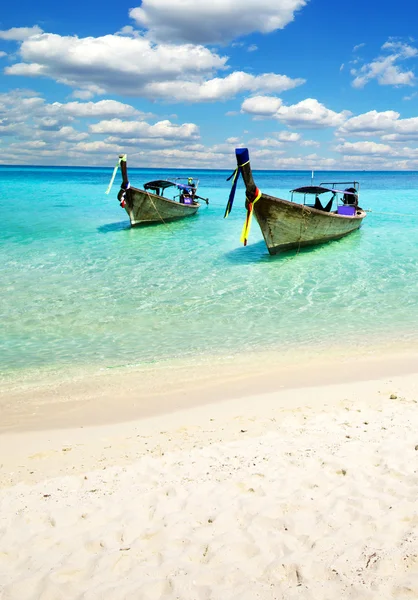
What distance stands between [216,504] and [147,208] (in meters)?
22.6

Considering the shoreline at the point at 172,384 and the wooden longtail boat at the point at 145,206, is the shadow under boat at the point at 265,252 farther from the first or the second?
the shoreline at the point at 172,384

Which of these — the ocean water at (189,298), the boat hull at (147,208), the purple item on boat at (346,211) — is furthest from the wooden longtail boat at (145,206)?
the purple item on boat at (346,211)

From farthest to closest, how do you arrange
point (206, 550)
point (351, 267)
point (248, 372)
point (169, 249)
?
point (169, 249) < point (351, 267) < point (248, 372) < point (206, 550)

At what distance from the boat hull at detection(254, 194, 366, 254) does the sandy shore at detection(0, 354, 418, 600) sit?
1099 cm

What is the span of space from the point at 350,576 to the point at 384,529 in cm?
62

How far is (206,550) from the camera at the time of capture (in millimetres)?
3746

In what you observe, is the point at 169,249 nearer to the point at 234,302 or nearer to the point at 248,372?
the point at 234,302

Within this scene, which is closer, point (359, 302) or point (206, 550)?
point (206, 550)

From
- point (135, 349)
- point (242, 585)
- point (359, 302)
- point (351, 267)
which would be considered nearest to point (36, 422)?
point (135, 349)

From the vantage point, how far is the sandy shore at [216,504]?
3.44 metres

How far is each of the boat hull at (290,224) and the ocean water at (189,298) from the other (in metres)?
0.52

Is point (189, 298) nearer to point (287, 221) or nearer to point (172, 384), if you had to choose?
point (172, 384)

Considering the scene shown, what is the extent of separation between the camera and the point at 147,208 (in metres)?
25.7

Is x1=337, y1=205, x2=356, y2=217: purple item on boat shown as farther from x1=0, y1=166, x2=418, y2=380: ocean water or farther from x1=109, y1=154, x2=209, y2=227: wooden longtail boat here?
x1=109, y1=154, x2=209, y2=227: wooden longtail boat
